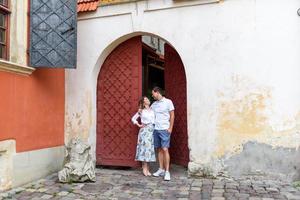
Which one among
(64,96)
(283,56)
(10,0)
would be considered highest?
(10,0)

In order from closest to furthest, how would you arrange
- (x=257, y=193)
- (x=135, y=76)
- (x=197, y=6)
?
(x=257, y=193) < (x=197, y=6) < (x=135, y=76)

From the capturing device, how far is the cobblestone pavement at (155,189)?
22.0 ft

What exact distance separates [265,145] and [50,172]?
4.17 m

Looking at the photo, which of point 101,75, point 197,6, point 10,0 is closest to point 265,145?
point 197,6

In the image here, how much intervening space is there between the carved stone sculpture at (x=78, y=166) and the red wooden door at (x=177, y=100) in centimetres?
215

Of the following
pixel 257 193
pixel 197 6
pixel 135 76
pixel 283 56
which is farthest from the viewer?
pixel 135 76

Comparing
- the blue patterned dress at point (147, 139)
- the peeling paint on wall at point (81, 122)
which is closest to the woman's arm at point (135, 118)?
the blue patterned dress at point (147, 139)

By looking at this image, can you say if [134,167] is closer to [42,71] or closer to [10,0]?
[42,71]

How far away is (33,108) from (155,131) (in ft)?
7.87

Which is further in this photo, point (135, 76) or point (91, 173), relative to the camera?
point (135, 76)

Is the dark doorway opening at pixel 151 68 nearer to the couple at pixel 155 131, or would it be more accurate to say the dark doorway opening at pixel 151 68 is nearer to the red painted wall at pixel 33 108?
the couple at pixel 155 131

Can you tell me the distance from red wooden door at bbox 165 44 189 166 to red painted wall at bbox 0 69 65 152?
2.39 meters

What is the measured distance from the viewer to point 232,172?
7.89m

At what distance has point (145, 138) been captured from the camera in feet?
27.7
